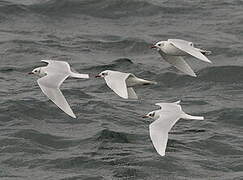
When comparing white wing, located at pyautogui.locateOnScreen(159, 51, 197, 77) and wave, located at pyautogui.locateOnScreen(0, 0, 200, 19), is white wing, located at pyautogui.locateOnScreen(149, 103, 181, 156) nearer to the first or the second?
white wing, located at pyautogui.locateOnScreen(159, 51, 197, 77)

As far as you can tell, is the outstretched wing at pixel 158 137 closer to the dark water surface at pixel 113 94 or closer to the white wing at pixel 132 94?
the dark water surface at pixel 113 94

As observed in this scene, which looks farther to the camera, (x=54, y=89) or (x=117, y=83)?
(x=117, y=83)

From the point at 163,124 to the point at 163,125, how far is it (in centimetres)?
4

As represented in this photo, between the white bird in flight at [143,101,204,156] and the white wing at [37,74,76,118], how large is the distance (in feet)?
4.11

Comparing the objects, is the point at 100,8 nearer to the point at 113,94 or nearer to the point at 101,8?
the point at 101,8

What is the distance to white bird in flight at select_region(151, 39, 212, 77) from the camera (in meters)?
15.2

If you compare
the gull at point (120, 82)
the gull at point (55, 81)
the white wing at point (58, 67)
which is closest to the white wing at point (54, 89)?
the gull at point (55, 81)

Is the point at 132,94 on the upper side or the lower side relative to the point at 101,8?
upper

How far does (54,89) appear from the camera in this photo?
1440cm

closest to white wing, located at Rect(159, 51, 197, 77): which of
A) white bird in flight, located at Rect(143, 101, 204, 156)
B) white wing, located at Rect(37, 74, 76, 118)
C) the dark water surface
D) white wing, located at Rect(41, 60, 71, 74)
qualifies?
the dark water surface

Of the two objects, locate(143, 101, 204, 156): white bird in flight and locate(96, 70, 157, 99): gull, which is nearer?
locate(143, 101, 204, 156): white bird in flight

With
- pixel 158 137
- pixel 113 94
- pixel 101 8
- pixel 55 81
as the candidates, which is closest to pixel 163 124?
pixel 158 137

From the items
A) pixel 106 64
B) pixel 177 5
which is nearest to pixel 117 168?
pixel 106 64

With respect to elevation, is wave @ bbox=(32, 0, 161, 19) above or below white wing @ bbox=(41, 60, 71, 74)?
below
